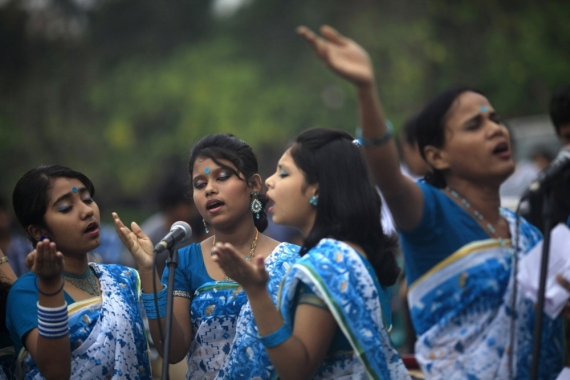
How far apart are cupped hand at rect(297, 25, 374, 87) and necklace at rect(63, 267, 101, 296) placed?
1792mm

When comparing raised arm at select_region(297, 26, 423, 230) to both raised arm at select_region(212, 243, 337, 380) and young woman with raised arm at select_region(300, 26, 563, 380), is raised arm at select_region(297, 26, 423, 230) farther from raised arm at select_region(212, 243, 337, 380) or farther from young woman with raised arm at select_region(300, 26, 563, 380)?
raised arm at select_region(212, 243, 337, 380)

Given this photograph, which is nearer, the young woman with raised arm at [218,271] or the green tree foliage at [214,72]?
the young woman with raised arm at [218,271]

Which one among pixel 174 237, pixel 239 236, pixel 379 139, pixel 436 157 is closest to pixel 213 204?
pixel 239 236

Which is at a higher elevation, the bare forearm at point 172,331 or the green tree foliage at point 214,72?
the green tree foliage at point 214,72

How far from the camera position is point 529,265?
2.54 meters

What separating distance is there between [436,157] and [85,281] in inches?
70.8

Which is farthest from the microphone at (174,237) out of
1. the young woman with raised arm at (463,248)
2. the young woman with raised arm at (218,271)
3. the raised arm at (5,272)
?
the raised arm at (5,272)

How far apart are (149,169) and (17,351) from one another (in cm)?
1495

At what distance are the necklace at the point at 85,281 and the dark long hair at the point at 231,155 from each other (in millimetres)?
713

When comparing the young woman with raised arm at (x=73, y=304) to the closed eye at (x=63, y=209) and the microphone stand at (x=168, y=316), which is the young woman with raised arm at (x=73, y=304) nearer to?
the closed eye at (x=63, y=209)

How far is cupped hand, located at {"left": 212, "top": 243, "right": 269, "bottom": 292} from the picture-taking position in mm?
→ 2531

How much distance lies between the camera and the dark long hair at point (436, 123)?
111 inches

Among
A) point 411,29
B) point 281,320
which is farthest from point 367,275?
point 411,29

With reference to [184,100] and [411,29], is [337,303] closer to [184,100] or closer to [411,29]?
[411,29]
